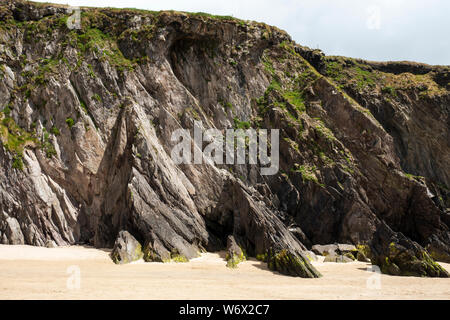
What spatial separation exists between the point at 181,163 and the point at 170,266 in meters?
11.6

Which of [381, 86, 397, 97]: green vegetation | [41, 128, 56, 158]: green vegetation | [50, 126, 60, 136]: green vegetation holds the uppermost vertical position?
[381, 86, 397, 97]: green vegetation

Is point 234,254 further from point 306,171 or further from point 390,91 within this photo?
point 390,91

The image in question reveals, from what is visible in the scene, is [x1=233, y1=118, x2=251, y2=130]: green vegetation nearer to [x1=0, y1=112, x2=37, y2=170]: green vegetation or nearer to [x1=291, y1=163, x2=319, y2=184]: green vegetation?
[x1=291, y1=163, x2=319, y2=184]: green vegetation

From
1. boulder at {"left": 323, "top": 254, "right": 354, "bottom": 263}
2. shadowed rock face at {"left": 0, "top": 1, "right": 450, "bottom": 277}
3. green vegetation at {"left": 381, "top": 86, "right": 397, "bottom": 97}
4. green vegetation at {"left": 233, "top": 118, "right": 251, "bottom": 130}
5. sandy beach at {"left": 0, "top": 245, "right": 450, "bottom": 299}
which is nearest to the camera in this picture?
sandy beach at {"left": 0, "top": 245, "right": 450, "bottom": 299}

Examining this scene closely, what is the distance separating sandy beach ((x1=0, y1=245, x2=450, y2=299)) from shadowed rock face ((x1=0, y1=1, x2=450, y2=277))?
71.7 inches

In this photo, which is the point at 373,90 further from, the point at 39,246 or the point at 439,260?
the point at 39,246

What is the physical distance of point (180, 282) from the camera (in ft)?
35.8

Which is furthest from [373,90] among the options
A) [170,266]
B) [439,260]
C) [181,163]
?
[170,266]

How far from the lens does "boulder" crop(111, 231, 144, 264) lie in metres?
15.7

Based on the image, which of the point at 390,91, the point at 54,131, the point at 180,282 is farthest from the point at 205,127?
the point at 390,91

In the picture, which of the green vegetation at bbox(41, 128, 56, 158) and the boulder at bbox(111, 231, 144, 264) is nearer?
the boulder at bbox(111, 231, 144, 264)

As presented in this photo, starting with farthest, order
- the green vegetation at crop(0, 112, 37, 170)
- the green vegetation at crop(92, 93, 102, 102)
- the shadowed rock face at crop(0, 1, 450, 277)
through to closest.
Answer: the green vegetation at crop(92, 93, 102, 102), the green vegetation at crop(0, 112, 37, 170), the shadowed rock face at crop(0, 1, 450, 277)

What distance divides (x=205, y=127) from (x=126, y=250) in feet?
50.4

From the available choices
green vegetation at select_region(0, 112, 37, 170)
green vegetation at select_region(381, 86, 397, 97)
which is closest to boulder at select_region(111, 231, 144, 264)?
green vegetation at select_region(0, 112, 37, 170)
